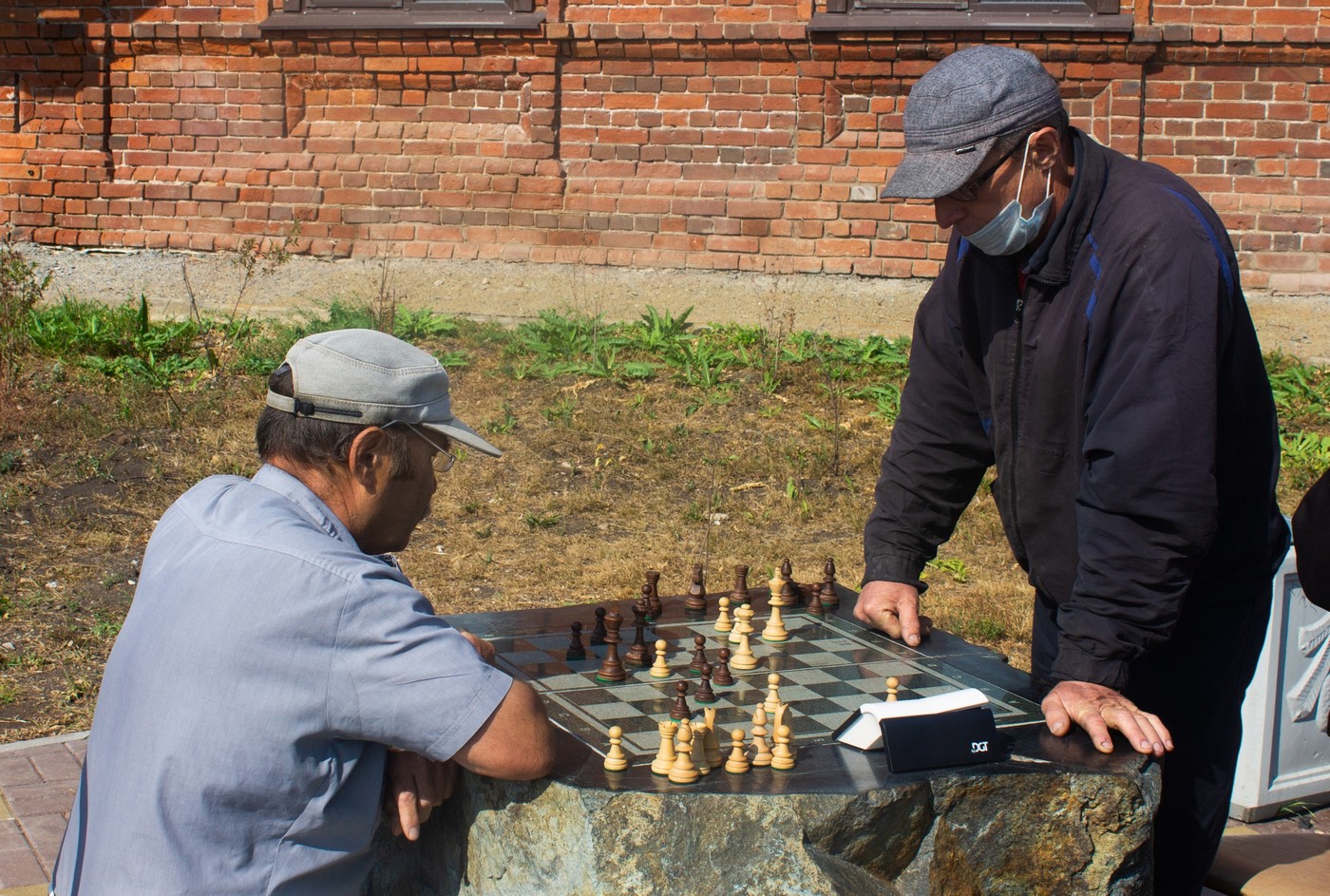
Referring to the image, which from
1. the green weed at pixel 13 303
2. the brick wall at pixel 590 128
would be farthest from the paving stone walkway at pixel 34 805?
the brick wall at pixel 590 128

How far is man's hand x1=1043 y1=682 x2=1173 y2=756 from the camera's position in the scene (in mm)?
2660

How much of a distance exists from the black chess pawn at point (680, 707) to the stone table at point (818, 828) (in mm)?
101

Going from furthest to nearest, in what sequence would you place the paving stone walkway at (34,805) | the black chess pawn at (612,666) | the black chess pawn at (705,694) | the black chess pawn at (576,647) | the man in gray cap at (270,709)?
the paving stone walkway at (34,805)
the black chess pawn at (576,647)
the black chess pawn at (612,666)
the black chess pawn at (705,694)
the man in gray cap at (270,709)

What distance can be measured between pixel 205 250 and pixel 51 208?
127 cm

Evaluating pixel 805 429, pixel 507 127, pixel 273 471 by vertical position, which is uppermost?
pixel 507 127

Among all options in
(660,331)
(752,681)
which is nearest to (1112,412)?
(752,681)

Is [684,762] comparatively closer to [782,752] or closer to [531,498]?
[782,752]

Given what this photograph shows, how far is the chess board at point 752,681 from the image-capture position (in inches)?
111

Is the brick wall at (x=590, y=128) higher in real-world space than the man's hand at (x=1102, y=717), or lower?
higher

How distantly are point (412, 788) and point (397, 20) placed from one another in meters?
8.21

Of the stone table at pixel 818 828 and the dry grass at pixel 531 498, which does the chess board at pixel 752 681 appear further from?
the dry grass at pixel 531 498

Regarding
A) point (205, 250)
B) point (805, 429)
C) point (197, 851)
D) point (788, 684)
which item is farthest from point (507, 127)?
point (197, 851)

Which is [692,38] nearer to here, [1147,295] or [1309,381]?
[1309,381]

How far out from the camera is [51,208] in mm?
10305
